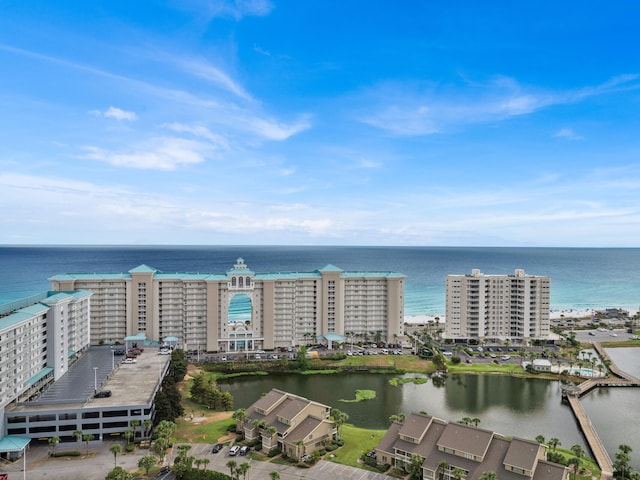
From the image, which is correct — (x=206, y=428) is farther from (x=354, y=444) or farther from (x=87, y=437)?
(x=354, y=444)

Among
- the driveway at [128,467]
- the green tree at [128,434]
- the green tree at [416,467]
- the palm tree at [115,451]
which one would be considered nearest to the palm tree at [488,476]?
the green tree at [416,467]

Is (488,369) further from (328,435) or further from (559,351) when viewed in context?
(328,435)

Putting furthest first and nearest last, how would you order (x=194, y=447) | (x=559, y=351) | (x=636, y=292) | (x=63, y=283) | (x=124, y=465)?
(x=636, y=292) → (x=559, y=351) → (x=63, y=283) → (x=194, y=447) → (x=124, y=465)

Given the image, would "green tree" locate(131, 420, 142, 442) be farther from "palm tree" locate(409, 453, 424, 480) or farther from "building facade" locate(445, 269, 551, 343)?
"building facade" locate(445, 269, 551, 343)

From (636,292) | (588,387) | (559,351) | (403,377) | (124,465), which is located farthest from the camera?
(636,292)

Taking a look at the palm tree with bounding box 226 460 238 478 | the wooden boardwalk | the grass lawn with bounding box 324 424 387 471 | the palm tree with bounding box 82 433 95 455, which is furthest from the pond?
the palm tree with bounding box 82 433 95 455

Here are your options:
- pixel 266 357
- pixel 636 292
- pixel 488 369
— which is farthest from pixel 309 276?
pixel 636 292

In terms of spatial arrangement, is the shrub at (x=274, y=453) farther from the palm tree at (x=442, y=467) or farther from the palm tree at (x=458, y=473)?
the palm tree at (x=458, y=473)

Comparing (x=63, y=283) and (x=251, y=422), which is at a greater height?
(x=63, y=283)
